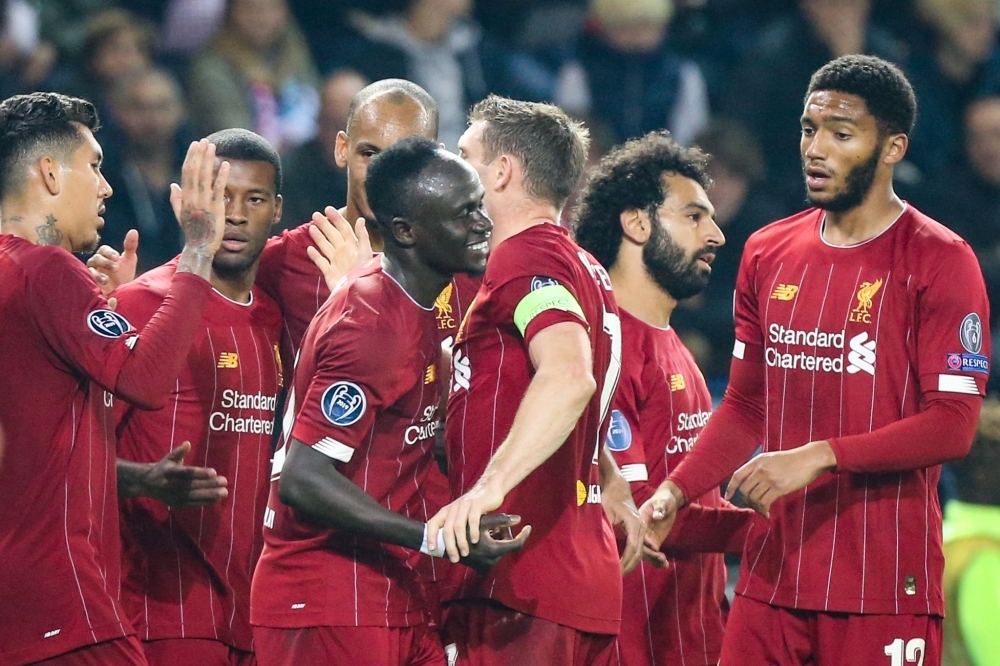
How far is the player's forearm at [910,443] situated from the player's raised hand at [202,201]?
77.9 inches

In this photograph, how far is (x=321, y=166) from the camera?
878cm

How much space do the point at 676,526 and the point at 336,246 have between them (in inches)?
61.1

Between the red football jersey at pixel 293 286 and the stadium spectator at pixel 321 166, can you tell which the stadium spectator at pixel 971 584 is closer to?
the red football jersey at pixel 293 286

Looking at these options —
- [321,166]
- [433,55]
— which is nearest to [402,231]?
[321,166]

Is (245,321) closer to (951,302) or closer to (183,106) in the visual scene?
(951,302)

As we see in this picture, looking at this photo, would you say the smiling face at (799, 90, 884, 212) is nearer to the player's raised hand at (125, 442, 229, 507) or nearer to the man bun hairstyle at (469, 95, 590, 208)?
the man bun hairstyle at (469, 95, 590, 208)

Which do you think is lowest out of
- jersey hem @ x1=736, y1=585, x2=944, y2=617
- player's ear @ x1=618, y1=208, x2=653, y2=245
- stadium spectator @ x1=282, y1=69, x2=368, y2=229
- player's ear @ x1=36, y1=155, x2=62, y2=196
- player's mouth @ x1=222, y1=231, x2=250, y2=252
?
jersey hem @ x1=736, y1=585, x2=944, y2=617

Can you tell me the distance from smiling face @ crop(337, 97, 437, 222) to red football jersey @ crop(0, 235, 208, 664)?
4.49 feet

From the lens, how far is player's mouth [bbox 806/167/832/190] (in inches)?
180

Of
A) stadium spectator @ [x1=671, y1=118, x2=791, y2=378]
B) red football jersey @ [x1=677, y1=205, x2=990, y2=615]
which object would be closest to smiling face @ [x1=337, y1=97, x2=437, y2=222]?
red football jersey @ [x1=677, y1=205, x2=990, y2=615]

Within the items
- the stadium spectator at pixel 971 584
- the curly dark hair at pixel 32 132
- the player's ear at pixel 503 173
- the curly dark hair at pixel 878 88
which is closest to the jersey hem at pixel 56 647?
the curly dark hair at pixel 32 132

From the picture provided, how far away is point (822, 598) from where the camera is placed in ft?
14.5

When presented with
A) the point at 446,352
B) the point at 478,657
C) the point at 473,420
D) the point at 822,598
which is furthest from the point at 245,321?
the point at 822,598

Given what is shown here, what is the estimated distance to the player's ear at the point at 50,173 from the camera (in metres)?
4.23
